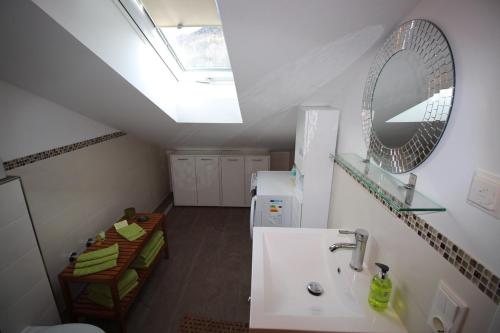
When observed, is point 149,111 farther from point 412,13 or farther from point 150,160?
point 412,13

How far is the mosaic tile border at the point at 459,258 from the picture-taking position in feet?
1.95

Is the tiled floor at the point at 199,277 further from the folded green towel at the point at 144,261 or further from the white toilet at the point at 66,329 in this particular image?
the white toilet at the point at 66,329

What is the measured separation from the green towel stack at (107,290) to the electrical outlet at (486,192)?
208cm

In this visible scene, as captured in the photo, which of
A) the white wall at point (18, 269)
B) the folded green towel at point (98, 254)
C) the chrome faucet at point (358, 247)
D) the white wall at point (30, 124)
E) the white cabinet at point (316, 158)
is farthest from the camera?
the white cabinet at point (316, 158)

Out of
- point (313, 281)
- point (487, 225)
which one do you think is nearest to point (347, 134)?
point (313, 281)

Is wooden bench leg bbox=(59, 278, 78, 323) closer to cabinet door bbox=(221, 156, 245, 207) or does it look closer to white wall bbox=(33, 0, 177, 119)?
white wall bbox=(33, 0, 177, 119)

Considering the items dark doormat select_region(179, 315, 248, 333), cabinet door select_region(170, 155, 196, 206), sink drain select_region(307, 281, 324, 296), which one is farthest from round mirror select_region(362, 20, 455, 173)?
cabinet door select_region(170, 155, 196, 206)

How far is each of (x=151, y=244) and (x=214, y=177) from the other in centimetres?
149

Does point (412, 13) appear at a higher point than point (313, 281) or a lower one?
higher

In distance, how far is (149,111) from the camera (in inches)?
79.0

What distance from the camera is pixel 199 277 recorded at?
2.32m

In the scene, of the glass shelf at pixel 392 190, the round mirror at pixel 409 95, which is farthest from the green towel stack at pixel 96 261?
the round mirror at pixel 409 95

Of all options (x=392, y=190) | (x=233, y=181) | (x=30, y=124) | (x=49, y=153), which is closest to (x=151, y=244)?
(x=49, y=153)

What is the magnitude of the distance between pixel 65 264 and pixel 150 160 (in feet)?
5.81
